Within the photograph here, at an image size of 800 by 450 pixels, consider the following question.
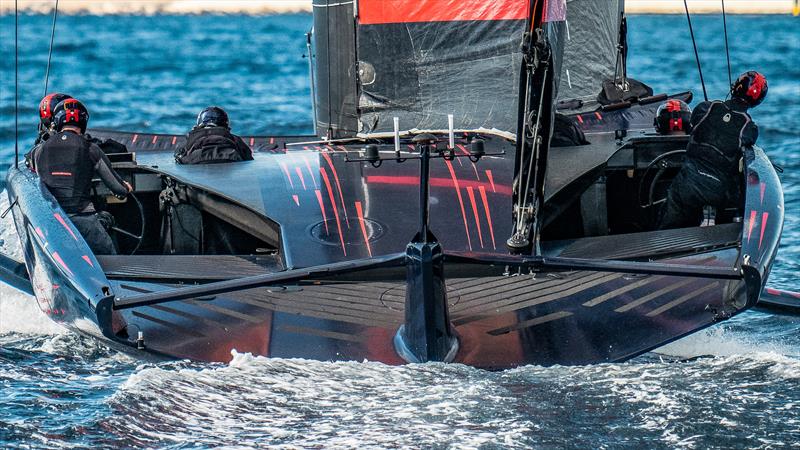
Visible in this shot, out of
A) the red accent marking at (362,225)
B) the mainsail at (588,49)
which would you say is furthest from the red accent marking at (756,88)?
the mainsail at (588,49)

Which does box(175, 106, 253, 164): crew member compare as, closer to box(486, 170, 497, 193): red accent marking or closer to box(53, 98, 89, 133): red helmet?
box(53, 98, 89, 133): red helmet

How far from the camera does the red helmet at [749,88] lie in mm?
8055

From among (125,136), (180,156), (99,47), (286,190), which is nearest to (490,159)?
(286,190)

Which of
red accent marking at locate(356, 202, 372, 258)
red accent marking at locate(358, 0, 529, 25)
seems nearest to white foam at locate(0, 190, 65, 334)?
red accent marking at locate(356, 202, 372, 258)

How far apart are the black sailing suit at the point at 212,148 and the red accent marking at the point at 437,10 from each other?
1.17 meters

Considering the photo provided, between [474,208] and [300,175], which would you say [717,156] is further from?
[300,175]

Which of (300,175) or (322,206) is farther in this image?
(300,175)

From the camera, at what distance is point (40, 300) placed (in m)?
7.32

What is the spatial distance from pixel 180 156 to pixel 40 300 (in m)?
1.80

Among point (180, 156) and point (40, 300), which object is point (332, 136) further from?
point (40, 300)

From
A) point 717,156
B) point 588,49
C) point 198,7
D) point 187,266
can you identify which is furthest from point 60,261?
point 198,7

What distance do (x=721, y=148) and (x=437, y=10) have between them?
202 centimetres

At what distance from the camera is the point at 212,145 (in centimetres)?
877

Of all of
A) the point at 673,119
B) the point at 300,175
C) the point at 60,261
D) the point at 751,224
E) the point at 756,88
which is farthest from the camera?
the point at 673,119
